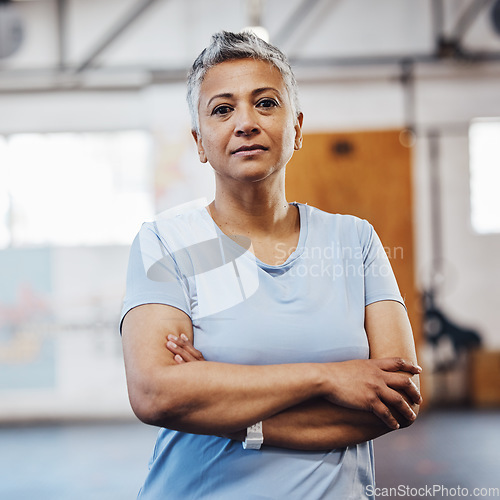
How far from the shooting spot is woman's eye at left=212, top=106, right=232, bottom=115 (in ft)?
3.34

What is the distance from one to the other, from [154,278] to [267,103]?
1.21 ft

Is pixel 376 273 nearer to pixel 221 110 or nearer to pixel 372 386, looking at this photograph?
pixel 372 386

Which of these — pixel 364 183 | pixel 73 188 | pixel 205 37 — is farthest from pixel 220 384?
pixel 205 37

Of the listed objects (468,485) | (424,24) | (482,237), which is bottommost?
(468,485)

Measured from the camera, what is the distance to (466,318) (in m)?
5.02

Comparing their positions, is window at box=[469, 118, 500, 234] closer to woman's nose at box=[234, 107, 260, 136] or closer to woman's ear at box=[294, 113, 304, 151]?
woman's ear at box=[294, 113, 304, 151]

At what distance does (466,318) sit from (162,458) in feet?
14.8

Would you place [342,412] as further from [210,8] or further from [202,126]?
[210,8]

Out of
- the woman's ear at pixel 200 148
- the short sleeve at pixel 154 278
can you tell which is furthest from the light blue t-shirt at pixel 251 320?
the woman's ear at pixel 200 148

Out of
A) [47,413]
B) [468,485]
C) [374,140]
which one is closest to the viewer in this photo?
[374,140]

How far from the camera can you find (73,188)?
4895mm

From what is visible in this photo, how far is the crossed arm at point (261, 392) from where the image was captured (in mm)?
901

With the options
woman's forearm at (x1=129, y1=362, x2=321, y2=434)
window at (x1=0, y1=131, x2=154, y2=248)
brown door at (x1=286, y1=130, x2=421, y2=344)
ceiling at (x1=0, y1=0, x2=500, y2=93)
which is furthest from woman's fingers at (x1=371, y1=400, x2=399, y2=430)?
ceiling at (x1=0, y1=0, x2=500, y2=93)

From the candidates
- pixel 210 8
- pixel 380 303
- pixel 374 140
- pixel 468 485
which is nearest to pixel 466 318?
pixel 468 485
